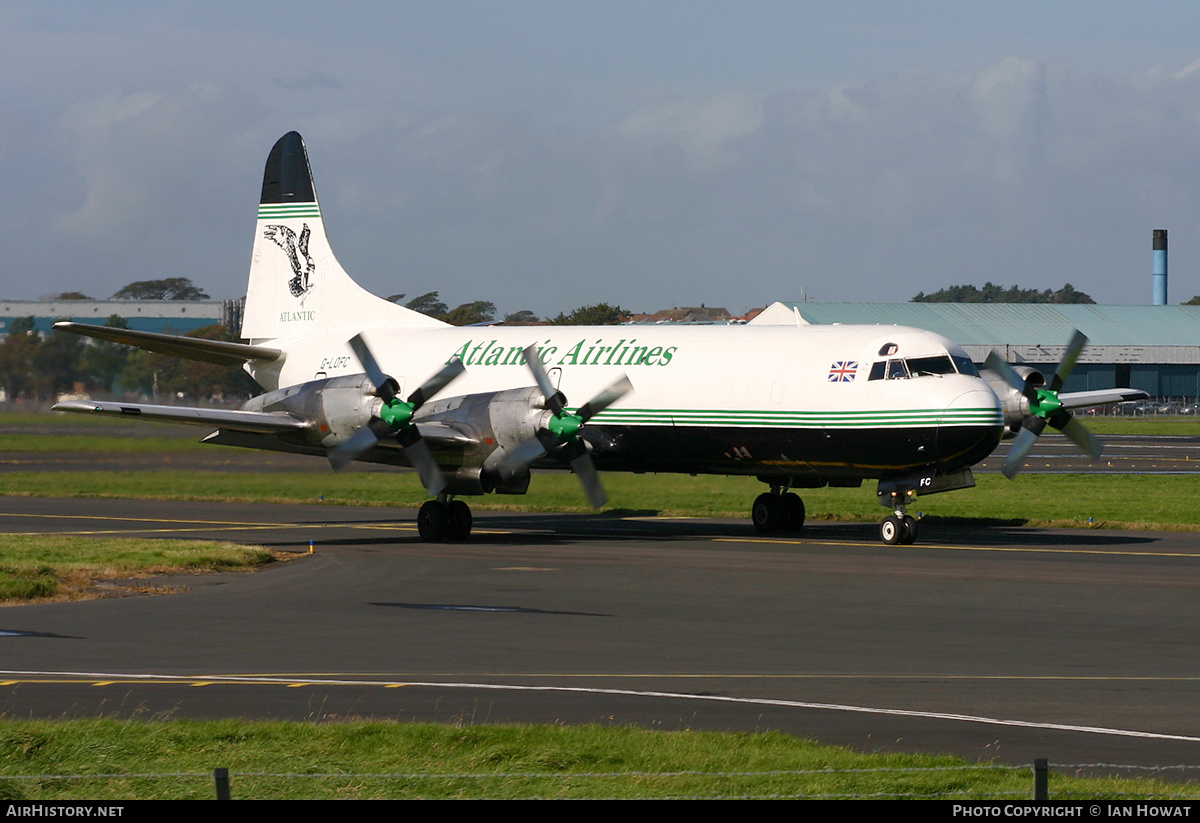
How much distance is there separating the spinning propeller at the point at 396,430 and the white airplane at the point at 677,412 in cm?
3

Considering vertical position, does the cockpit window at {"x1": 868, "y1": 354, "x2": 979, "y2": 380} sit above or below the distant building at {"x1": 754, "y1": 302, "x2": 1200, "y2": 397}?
below

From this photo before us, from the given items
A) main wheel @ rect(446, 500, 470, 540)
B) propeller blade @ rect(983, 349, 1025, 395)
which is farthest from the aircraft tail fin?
propeller blade @ rect(983, 349, 1025, 395)

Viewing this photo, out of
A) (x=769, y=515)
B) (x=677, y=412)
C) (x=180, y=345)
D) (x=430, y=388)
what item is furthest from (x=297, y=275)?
(x=769, y=515)

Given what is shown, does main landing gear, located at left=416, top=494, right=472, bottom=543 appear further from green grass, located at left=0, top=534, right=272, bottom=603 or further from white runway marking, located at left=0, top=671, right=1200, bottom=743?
white runway marking, located at left=0, top=671, right=1200, bottom=743

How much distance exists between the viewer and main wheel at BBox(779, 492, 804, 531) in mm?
33875

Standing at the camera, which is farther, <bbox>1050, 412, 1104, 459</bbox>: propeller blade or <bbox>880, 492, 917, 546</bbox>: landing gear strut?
<bbox>1050, 412, 1104, 459</bbox>: propeller blade

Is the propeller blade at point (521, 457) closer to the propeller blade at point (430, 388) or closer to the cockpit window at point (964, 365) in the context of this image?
the propeller blade at point (430, 388)

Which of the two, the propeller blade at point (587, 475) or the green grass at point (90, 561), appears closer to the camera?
the green grass at point (90, 561)

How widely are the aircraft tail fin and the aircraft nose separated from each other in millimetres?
15704

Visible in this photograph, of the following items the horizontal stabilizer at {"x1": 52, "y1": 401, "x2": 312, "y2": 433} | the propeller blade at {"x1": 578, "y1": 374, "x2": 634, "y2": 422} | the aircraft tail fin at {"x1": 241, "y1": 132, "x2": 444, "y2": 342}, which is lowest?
the horizontal stabilizer at {"x1": 52, "y1": 401, "x2": 312, "y2": 433}

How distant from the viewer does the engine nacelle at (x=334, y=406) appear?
30750 mm

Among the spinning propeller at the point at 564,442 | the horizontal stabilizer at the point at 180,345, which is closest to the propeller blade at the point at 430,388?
the spinning propeller at the point at 564,442

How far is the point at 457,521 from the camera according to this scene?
32094mm
